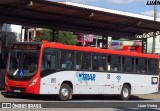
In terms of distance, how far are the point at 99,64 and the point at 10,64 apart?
17.5 feet

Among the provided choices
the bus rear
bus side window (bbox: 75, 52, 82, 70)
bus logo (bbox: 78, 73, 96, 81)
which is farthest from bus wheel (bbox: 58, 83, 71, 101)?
the bus rear

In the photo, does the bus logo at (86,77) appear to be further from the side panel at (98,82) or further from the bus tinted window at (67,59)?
the bus tinted window at (67,59)

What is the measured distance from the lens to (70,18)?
30062 mm

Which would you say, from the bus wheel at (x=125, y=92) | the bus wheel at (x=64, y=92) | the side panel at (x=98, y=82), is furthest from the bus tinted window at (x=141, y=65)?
the bus wheel at (x=64, y=92)

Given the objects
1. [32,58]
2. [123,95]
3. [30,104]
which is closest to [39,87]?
[32,58]

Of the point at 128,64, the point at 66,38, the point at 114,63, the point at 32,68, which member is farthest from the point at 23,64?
the point at 66,38

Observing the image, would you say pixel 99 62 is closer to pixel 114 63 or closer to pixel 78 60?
pixel 114 63

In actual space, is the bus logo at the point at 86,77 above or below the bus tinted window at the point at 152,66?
below

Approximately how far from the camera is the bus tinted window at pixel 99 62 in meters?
24.7

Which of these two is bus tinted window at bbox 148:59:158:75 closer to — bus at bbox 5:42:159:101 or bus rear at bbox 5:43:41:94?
bus at bbox 5:42:159:101

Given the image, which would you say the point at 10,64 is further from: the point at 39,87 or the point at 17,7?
the point at 17,7

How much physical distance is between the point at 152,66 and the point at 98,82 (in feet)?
18.6

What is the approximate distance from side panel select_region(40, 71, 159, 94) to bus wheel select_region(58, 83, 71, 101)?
30 cm

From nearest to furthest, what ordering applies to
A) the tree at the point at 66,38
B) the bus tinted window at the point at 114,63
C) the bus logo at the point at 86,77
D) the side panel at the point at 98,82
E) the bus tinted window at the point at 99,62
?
the side panel at the point at 98,82 → the bus logo at the point at 86,77 → the bus tinted window at the point at 99,62 → the bus tinted window at the point at 114,63 → the tree at the point at 66,38
